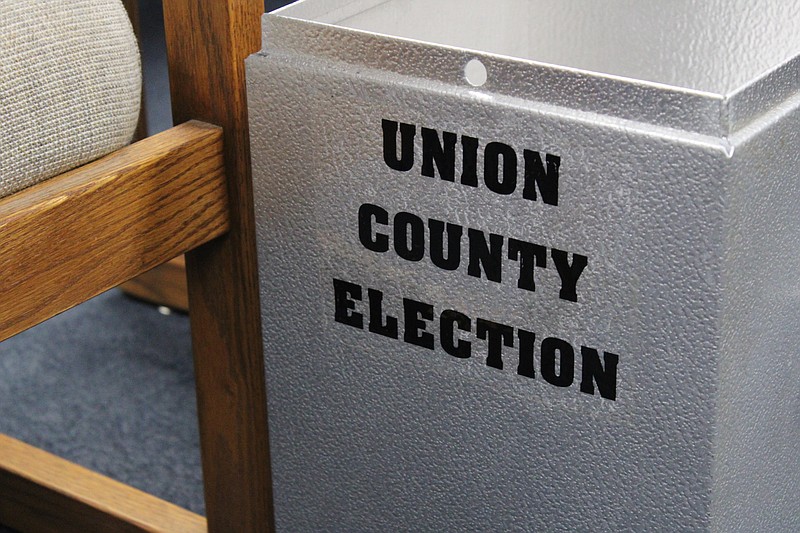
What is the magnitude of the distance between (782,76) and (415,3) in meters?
0.22

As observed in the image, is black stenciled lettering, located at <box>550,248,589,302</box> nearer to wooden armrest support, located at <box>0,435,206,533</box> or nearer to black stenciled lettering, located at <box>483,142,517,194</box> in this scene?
black stenciled lettering, located at <box>483,142,517,194</box>

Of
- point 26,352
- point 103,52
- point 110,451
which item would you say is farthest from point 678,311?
point 26,352

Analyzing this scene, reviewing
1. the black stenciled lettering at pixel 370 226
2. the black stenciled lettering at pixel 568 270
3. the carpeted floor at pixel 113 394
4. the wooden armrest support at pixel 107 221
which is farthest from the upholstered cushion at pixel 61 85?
the carpeted floor at pixel 113 394

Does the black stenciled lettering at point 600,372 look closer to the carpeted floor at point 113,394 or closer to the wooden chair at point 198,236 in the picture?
the wooden chair at point 198,236

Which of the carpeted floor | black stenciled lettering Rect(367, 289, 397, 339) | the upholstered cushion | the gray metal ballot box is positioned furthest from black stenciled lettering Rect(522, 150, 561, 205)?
the carpeted floor

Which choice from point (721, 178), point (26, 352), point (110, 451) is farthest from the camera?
point (26, 352)

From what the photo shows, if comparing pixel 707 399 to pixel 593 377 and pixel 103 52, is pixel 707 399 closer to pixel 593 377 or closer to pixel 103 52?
pixel 593 377

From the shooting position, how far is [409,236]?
1.70 feet

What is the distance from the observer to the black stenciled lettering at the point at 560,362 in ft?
1.60

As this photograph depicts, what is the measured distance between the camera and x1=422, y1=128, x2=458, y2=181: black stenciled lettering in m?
0.49

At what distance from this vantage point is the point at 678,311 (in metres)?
0.45

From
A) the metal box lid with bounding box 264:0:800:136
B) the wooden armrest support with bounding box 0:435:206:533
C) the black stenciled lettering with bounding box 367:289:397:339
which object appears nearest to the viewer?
the metal box lid with bounding box 264:0:800:136

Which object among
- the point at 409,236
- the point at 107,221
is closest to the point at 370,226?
the point at 409,236

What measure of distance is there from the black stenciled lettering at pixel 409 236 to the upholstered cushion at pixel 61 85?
0.16 metres
